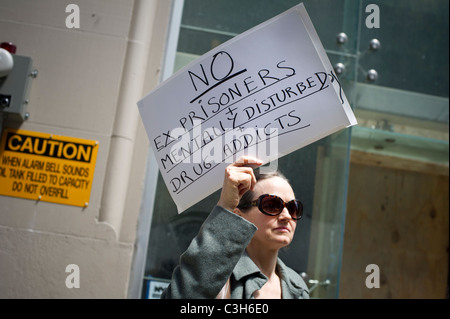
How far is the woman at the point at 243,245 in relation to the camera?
51.8 inches


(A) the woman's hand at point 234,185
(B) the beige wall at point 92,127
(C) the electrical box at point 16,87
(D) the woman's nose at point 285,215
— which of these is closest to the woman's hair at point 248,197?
(D) the woman's nose at point 285,215

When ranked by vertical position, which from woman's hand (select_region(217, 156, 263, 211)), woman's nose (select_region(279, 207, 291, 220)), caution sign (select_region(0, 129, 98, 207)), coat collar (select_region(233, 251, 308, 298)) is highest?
caution sign (select_region(0, 129, 98, 207))

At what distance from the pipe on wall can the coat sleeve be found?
1.26 m

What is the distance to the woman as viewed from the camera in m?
1.31

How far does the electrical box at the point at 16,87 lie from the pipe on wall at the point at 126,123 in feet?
1.47

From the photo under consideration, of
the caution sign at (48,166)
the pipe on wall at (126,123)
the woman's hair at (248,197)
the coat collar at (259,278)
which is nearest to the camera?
the coat collar at (259,278)


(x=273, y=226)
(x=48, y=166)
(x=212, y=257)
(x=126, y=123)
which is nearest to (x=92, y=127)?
(x=126, y=123)

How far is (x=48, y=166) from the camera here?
7.75ft

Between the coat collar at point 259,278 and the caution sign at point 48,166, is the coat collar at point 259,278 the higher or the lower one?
the lower one

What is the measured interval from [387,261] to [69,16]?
2.74 metres

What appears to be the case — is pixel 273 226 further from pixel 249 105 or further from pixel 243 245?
pixel 249 105

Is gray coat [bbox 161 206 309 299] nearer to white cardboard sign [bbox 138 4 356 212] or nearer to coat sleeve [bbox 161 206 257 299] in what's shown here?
coat sleeve [bbox 161 206 257 299]

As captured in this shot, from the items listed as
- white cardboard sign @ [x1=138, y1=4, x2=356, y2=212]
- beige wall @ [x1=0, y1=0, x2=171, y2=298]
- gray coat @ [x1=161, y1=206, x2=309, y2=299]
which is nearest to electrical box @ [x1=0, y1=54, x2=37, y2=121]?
beige wall @ [x1=0, y1=0, x2=171, y2=298]

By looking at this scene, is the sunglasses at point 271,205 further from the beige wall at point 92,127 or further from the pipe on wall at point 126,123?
the pipe on wall at point 126,123
